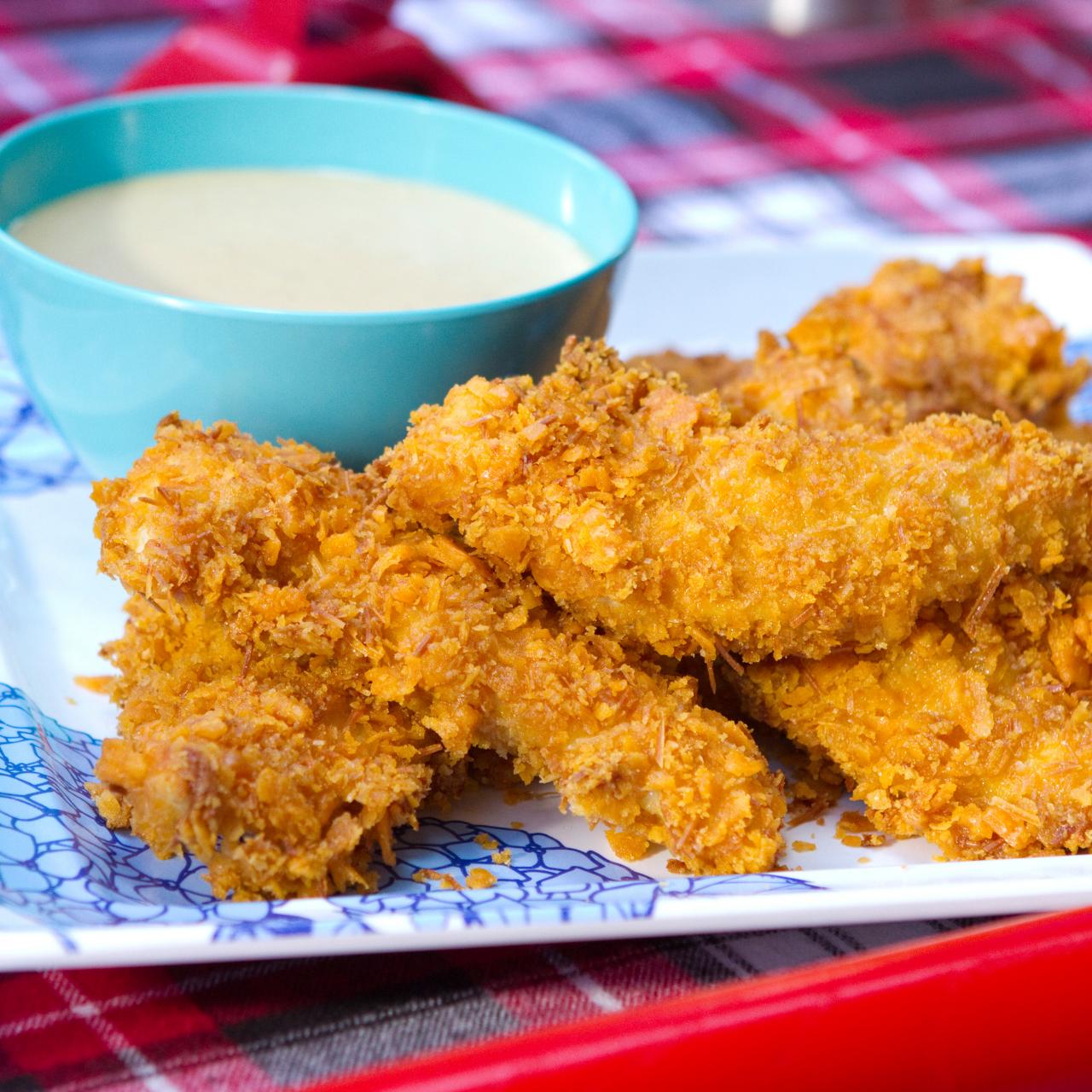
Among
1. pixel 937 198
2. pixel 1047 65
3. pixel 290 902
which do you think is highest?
pixel 1047 65

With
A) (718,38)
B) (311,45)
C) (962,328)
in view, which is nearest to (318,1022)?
(962,328)

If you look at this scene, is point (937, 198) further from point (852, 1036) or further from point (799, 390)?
point (852, 1036)

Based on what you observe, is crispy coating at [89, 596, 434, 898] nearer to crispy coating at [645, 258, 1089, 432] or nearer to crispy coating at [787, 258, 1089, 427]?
crispy coating at [645, 258, 1089, 432]

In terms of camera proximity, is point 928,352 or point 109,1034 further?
point 928,352

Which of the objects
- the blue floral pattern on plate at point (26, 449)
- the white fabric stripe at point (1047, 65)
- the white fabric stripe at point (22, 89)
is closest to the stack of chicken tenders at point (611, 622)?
the blue floral pattern on plate at point (26, 449)

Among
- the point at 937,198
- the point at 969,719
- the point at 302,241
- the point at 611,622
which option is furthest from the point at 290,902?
the point at 937,198

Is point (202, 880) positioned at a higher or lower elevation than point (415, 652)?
lower

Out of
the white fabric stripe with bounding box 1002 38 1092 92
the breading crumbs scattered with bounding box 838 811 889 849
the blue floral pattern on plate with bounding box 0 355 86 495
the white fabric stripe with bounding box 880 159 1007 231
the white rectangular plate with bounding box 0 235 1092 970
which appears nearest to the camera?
the white rectangular plate with bounding box 0 235 1092 970

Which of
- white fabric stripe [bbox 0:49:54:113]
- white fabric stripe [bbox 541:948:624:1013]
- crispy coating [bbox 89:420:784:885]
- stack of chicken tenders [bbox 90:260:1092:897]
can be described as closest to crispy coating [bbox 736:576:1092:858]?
stack of chicken tenders [bbox 90:260:1092:897]
